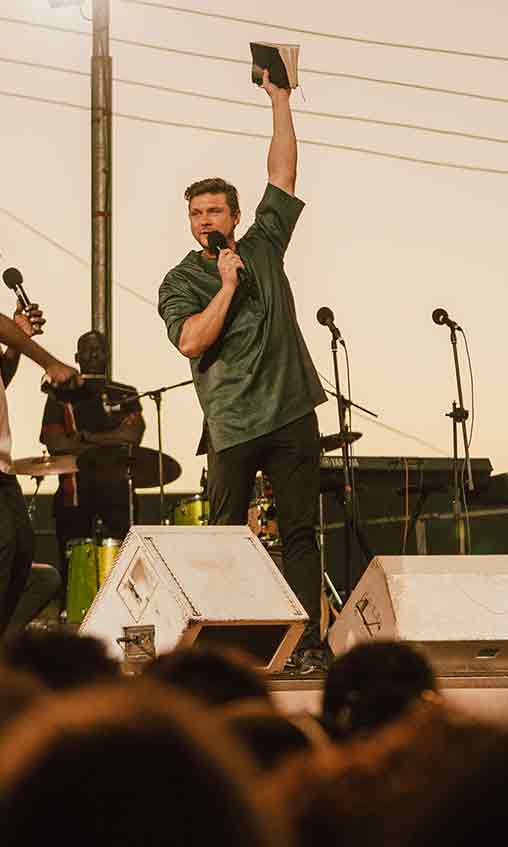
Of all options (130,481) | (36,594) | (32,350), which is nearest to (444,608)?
(32,350)

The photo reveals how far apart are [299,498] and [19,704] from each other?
152 inches

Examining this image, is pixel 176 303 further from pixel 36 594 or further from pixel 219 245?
pixel 36 594

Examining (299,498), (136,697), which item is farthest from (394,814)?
(299,498)

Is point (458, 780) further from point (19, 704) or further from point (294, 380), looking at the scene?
point (294, 380)

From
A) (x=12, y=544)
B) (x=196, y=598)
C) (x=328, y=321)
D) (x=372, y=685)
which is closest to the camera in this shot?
(x=372, y=685)

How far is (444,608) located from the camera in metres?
4.84

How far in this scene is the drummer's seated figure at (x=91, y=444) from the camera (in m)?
7.97

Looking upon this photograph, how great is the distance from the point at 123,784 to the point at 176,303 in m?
4.31

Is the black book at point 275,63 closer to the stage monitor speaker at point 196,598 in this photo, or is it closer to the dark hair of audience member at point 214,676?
the stage monitor speaker at point 196,598

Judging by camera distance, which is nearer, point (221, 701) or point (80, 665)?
point (221, 701)

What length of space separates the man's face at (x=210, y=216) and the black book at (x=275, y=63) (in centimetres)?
50

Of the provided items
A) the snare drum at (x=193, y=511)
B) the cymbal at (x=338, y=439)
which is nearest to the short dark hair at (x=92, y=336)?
the snare drum at (x=193, y=511)

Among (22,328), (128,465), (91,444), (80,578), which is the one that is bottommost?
(80,578)

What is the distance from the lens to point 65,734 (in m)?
0.85
